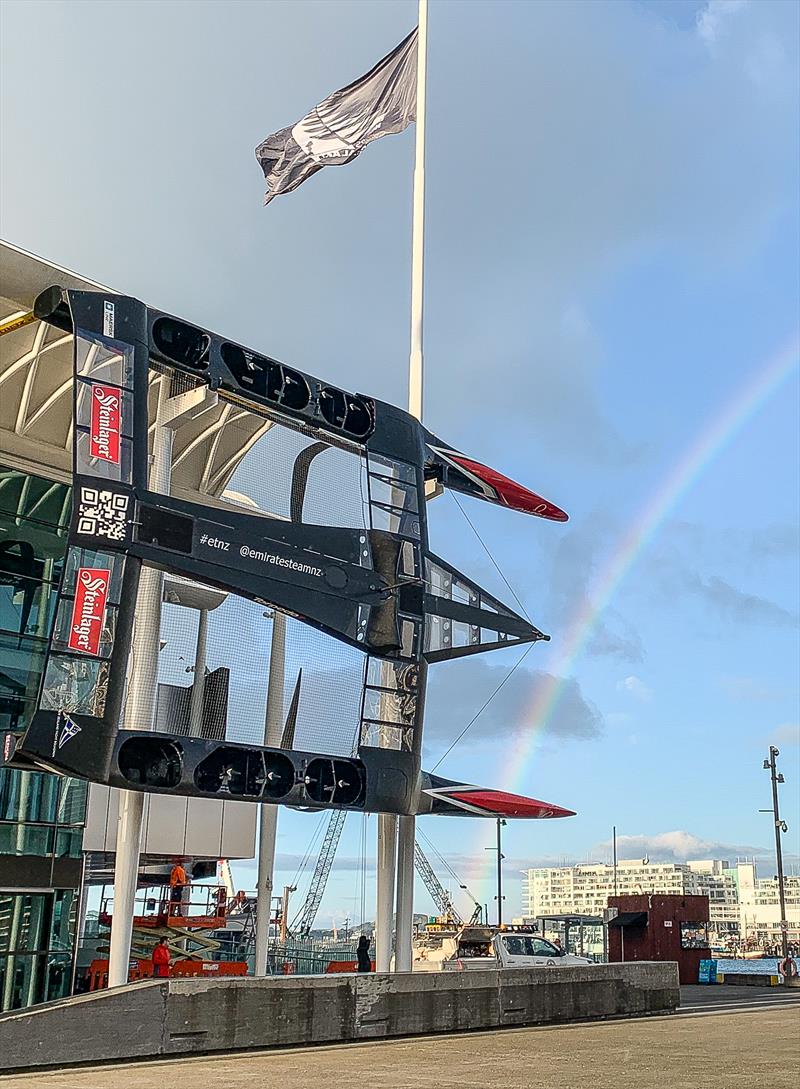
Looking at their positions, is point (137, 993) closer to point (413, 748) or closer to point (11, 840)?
point (413, 748)

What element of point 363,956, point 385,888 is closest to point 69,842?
point 385,888

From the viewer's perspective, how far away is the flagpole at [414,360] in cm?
1908

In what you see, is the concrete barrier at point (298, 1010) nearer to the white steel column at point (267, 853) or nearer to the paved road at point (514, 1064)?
the paved road at point (514, 1064)

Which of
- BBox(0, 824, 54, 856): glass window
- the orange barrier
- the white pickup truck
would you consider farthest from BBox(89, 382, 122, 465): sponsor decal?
the white pickup truck

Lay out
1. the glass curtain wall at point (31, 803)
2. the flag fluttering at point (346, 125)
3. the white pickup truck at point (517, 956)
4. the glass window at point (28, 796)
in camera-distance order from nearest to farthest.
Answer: the glass curtain wall at point (31, 803) < the glass window at point (28, 796) < the flag fluttering at point (346, 125) < the white pickup truck at point (517, 956)

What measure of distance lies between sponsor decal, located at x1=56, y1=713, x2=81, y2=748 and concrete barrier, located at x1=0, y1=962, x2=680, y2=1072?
3094mm

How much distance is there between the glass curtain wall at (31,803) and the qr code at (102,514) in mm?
7184

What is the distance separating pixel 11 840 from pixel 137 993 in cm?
776

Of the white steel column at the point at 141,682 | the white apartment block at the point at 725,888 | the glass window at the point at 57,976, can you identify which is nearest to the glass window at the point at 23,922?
the glass window at the point at 57,976

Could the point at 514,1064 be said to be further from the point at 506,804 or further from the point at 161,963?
the point at 161,963

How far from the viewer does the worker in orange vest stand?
26.5 meters

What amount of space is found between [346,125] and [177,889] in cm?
1880

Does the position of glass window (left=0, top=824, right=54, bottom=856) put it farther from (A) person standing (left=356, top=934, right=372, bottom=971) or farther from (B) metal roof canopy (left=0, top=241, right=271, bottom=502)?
(A) person standing (left=356, top=934, right=372, bottom=971)

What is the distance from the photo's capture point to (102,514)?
47.6 ft
